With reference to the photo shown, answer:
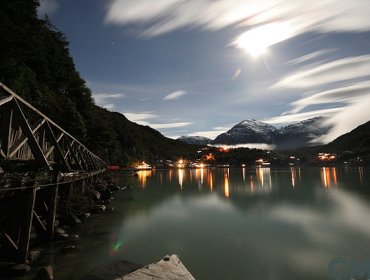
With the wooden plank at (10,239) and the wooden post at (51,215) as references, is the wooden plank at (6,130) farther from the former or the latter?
the wooden post at (51,215)

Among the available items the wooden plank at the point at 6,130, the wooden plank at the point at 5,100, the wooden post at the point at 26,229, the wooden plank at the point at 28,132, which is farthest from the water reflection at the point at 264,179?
the wooden plank at the point at 5,100

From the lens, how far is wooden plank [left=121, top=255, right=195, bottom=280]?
299 inches

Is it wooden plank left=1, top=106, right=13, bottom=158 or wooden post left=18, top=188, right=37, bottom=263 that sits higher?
wooden plank left=1, top=106, right=13, bottom=158

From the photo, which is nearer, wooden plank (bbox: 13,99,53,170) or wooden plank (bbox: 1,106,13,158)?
wooden plank (bbox: 1,106,13,158)

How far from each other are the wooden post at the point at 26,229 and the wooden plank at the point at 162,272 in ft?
20.4

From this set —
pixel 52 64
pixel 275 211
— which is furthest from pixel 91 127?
pixel 275 211

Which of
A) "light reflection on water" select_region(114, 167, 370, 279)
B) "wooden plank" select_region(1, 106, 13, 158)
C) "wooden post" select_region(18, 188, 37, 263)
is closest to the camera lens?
"wooden plank" select_region(1, 106, 13, 158)

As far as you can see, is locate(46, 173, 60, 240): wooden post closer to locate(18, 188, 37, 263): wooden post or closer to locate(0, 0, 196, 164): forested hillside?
locate(18, 188, 37, 263): wooden post

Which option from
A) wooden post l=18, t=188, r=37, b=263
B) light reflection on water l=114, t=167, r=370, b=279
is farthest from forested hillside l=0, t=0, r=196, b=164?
wooden post l=18, t=188, r=37, b=263

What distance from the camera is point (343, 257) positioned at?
13844mm

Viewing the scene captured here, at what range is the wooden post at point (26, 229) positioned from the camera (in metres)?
11.3

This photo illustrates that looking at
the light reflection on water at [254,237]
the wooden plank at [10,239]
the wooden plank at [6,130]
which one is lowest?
the light reflection on water at [254,237]

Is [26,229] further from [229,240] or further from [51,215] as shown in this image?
[229,240]

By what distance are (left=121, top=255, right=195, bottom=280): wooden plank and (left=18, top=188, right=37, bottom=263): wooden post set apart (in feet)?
20.4
